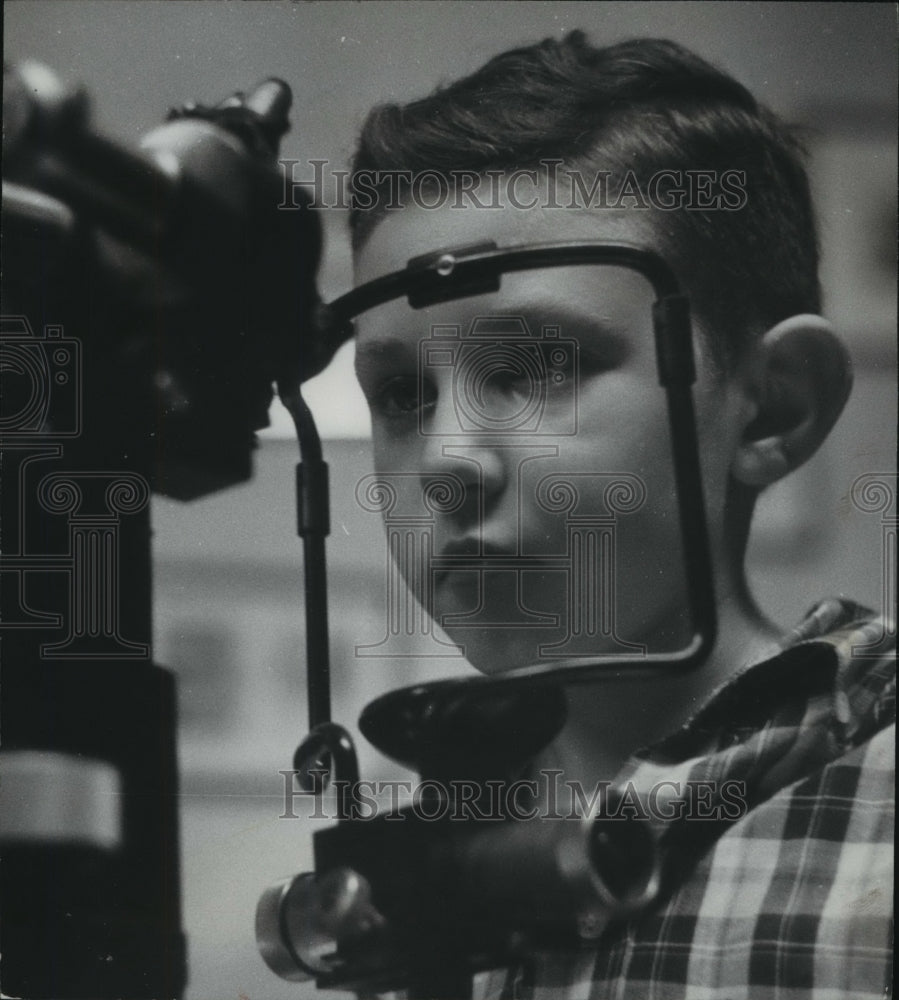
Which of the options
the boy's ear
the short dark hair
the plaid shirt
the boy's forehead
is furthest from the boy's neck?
the boy's forehead

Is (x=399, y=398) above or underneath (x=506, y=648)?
above

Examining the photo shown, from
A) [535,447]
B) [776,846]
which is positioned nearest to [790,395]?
[535,447]

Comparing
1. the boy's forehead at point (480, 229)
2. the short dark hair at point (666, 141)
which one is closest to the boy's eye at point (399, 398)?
the boy's forehead at point (480, 229)

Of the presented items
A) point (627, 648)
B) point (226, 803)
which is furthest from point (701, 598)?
point (226, 803)

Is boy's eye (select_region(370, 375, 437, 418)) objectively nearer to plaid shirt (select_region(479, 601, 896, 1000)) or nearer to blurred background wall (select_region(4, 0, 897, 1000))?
blurred background wall (select_region(4, 0, 897, 1000))

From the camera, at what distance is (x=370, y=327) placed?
158cm

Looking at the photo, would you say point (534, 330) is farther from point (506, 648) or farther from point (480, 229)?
point (506, 648)

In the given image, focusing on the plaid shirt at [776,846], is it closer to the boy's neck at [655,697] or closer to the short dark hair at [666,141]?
the boy's neck at [655,697]

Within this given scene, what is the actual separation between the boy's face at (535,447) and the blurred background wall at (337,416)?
69 millimetres

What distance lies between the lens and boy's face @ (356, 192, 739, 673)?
1540mm

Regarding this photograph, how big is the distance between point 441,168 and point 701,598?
2.16ft

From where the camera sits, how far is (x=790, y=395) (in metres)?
1.54

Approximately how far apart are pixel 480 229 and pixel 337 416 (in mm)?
309

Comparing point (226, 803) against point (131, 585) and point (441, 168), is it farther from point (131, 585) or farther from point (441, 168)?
point (441, 168)
